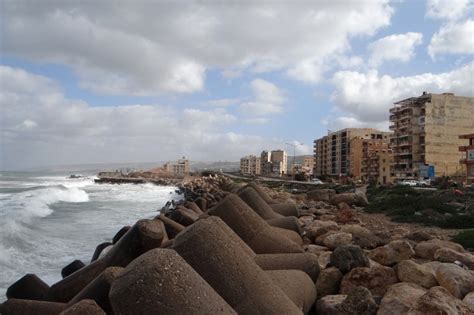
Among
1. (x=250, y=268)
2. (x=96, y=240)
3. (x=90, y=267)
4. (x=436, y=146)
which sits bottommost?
(x=96, y=240)

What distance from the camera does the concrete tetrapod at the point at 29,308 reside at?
451 centimetres

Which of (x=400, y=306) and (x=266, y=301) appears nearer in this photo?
(x=266, y=301)

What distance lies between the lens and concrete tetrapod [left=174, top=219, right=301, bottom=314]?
356 centimetres

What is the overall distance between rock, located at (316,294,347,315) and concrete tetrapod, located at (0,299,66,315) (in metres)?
2.67

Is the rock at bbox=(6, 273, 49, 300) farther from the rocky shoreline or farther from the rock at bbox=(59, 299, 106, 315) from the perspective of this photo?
the rock at bbox=(59, 299, 106, 315)

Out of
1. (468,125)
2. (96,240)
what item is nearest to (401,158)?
(468,125)

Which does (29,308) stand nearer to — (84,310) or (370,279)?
(84,310)

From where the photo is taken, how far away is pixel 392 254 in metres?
5.79

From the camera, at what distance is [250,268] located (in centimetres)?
374

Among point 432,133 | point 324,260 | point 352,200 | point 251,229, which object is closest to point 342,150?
point 432,133

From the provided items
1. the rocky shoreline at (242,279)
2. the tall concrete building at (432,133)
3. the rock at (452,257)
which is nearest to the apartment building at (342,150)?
Result: the tall concrete building at (432,133)

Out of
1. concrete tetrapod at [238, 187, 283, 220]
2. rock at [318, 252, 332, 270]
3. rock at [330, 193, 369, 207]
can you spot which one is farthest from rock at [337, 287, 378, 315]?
rock at [330, 193, 369, 207]

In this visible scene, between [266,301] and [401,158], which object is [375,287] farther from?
[401,158]

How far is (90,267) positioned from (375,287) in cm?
349
